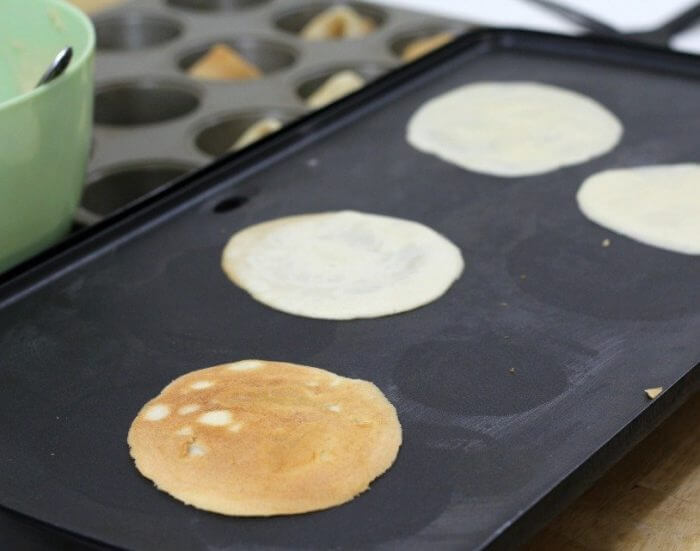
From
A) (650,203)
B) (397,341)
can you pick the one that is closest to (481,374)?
(397,341)

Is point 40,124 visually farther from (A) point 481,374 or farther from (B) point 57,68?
(A) point 481,374

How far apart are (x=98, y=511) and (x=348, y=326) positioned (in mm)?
393

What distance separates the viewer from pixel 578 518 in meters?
1.22

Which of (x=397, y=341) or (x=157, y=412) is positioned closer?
(x=157, y=412)

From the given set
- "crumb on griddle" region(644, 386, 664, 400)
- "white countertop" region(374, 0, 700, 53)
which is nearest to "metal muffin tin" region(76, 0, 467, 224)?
"white countertop" region(374, 0, 700, 53)

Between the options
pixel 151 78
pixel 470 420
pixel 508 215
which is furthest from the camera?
pixel 151 78

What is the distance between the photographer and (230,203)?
1604 mm

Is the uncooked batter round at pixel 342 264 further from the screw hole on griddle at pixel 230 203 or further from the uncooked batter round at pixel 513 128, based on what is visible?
the uncooked batter round at pixel 513 128

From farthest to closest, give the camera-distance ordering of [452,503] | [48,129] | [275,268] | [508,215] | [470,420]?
[508,215] < [275,268] < [48,129] < [470,420] < [452,503]

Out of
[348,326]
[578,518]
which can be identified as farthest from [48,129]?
[578,518]

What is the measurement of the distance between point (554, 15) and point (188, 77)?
2.82 ft

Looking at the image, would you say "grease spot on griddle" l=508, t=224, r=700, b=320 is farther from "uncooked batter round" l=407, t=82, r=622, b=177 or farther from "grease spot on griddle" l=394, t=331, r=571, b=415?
"uncooked batter round" l=407, t=82, r=622, b=177

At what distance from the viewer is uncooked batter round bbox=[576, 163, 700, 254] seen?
4.94 ft

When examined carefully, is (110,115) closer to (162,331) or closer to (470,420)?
(162,331)
